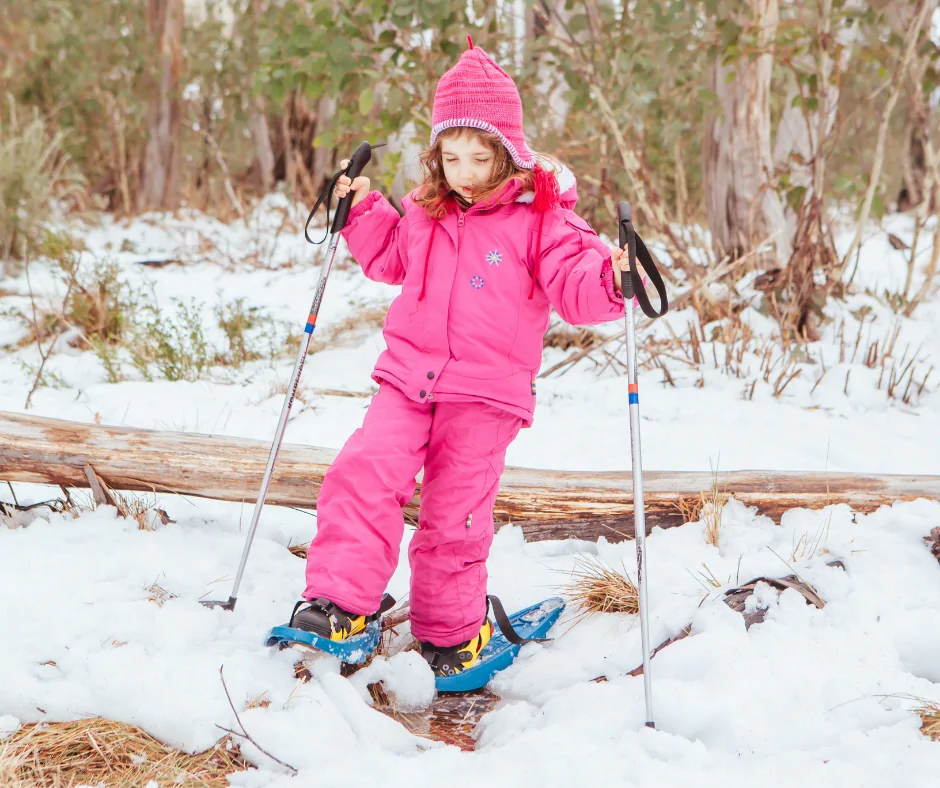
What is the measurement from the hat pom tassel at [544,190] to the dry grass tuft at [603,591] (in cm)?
116

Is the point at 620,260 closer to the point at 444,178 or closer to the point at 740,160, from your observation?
the point at 444,178

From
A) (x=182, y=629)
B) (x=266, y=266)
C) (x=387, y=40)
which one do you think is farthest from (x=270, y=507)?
(x=266, y=266)

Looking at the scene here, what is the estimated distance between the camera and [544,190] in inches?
102

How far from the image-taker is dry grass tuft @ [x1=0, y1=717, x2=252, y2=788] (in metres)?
1.96

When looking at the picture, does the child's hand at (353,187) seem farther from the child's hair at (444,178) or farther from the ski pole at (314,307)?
the child's hair at (444,178)

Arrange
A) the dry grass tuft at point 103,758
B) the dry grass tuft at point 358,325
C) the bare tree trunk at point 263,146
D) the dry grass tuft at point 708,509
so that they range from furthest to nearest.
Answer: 1. the bare tree trunk at point 263,146
2. the dry grass tuft at point 358,325
3. the dry grass tuft at point 708,509
4. the dry grass tuft at point 103,758

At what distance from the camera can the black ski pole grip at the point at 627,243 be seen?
7.20 feet

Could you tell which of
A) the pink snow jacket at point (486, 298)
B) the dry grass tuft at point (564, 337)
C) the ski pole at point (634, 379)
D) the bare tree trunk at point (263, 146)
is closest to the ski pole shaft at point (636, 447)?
the ski pole at point (634, 379)

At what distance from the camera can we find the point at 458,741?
235 cm

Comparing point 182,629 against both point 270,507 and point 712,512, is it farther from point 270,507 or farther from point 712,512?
point 712,512

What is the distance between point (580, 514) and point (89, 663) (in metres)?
1.66

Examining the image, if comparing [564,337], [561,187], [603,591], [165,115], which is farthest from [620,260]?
[165,115]

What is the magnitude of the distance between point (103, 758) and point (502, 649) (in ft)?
3.83

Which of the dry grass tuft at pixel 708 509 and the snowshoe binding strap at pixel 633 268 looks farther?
the dry grass tuft at pixel 708 509
